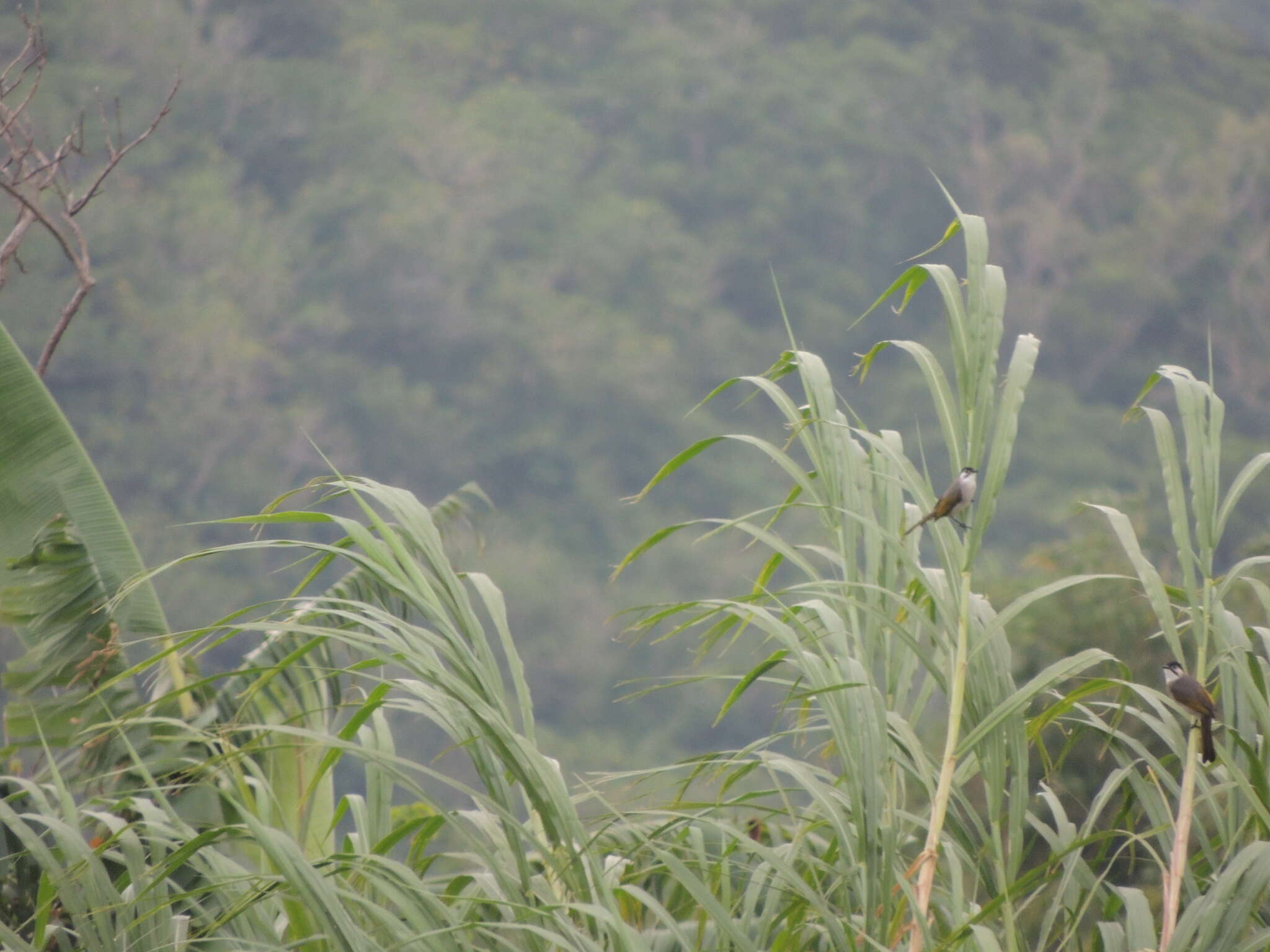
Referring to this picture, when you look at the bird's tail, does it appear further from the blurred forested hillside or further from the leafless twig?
the blurred forested hillside

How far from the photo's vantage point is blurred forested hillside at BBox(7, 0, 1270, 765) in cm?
1898

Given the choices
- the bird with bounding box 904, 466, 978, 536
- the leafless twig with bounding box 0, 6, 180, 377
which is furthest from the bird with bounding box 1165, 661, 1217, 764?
the leafless twig with bounding box 0, 6, 180, 377

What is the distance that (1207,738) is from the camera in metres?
1.06

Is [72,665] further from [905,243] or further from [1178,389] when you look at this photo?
[905,243]

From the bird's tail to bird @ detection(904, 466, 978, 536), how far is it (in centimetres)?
27

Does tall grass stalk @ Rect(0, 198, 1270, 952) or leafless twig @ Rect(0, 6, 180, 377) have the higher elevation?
leafless twig @ Rect(0, 6, 180, 377)

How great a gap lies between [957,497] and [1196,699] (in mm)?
269

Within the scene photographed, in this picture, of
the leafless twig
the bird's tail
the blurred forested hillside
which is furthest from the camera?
the blurred forested hillside

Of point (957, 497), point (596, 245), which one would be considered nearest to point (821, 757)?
point (957, 497)

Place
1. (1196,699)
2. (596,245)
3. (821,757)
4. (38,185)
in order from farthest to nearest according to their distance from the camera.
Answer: (596,245) → (38,185) → (821,757) → (1196,699)

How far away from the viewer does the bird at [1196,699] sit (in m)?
1.04

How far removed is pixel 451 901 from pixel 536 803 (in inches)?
10.3

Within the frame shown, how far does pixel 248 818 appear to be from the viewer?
0.81 meters

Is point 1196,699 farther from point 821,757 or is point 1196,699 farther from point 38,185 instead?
point 38,185
